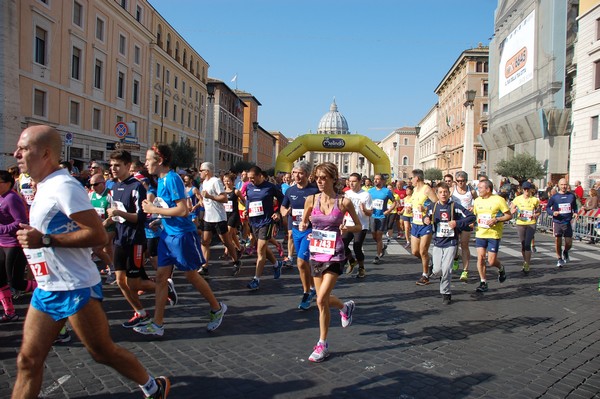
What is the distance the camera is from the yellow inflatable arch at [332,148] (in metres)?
28.3

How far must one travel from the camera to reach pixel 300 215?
7574 millimetres

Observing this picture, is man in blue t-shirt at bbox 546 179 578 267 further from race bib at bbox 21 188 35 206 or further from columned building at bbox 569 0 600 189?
columned building at bbox 569 0 600 189

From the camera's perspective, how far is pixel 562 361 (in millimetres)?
4750

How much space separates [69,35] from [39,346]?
29865mm

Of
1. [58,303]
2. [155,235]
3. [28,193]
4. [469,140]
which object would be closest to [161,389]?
[58,303]

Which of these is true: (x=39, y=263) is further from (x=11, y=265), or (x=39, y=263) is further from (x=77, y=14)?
(x=77, y=14)

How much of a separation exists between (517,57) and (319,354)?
3927 cm

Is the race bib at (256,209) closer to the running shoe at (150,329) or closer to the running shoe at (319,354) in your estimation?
the running shoe at (150,329)

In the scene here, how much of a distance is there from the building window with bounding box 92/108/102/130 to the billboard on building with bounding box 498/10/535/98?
3017 centimetres

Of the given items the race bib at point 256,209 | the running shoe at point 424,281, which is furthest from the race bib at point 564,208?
the race bib at point 256,209

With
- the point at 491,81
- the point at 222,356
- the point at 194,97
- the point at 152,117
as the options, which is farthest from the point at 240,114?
the point at 222,356

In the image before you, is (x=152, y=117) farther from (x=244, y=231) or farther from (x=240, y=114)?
(x=240, y=114)

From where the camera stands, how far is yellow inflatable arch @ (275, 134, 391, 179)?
93.0 ft

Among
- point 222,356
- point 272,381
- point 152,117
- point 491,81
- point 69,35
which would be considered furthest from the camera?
point 491,81
